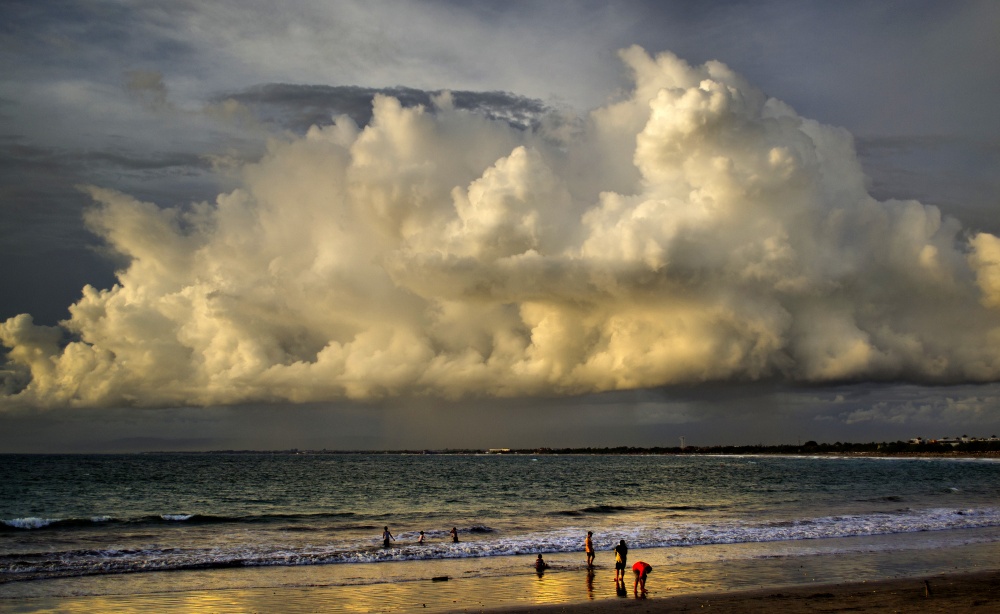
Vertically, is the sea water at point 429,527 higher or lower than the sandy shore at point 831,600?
lower

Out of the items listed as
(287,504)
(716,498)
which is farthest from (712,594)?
(287,504)

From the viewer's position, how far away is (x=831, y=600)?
968 inches

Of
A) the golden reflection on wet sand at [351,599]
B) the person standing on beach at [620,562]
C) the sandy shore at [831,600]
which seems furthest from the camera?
the person standing on beach at [620,562]

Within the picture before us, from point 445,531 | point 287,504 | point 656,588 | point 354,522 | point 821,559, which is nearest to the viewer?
point 656,588

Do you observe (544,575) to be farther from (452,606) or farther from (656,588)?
(452,606)

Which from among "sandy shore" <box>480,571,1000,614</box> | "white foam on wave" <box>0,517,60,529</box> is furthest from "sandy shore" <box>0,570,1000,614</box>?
"white foam on wave" <box>0,517,60,529</box>

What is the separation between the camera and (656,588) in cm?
2845

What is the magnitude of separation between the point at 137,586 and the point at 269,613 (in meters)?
9.42

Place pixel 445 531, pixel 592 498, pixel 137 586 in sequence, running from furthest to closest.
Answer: pixel 592 498, pixel 445 531, pixel 137 586

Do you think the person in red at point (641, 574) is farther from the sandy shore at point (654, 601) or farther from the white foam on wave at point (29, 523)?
the white foam on wave at point (29, 523)

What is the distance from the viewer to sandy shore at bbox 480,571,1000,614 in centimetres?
2316

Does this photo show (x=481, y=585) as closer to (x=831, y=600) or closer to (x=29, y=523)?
(x=831, y=600)

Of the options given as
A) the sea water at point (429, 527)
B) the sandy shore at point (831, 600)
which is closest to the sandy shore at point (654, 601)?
the sandy shore at point (831, 600)

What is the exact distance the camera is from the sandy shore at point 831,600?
76.0 feet
